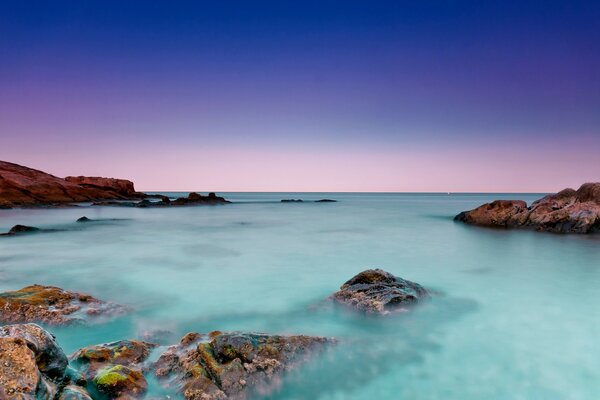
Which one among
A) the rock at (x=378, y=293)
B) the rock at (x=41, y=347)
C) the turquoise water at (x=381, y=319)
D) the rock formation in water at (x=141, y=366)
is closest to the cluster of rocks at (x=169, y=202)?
the turquoise water at (x=381, y=319)

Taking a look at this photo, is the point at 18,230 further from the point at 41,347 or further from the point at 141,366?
the point at 41,347

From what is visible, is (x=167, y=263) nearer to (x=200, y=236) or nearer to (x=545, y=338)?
(x=200, y=236)

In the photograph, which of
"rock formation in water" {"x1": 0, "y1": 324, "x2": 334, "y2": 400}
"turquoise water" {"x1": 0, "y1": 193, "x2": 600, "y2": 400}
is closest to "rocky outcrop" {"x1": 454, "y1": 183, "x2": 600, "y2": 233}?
"turquoise water" {"x1": 0, "y1": 193, "x2": 600, "y2": 400}

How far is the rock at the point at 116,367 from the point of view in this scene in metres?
4.06

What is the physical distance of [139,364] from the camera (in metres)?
4.81

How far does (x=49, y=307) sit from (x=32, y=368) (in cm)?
465

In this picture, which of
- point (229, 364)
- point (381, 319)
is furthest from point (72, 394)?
point (381, 319)

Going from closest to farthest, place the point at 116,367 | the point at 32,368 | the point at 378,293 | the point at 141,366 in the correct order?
the point at 32,368 < the point at 116,367 < the point at 141,366 < the point at 378,293

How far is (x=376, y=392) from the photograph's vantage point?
4.84 m

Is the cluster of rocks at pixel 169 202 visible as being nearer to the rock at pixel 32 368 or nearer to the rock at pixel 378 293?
the rock at pixel 378 293

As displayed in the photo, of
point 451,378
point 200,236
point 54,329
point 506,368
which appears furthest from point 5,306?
point 200,236

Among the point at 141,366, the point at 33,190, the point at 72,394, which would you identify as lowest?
the point at 141,366

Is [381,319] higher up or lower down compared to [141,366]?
lower down

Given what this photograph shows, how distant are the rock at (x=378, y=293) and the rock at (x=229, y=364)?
8.10ft
